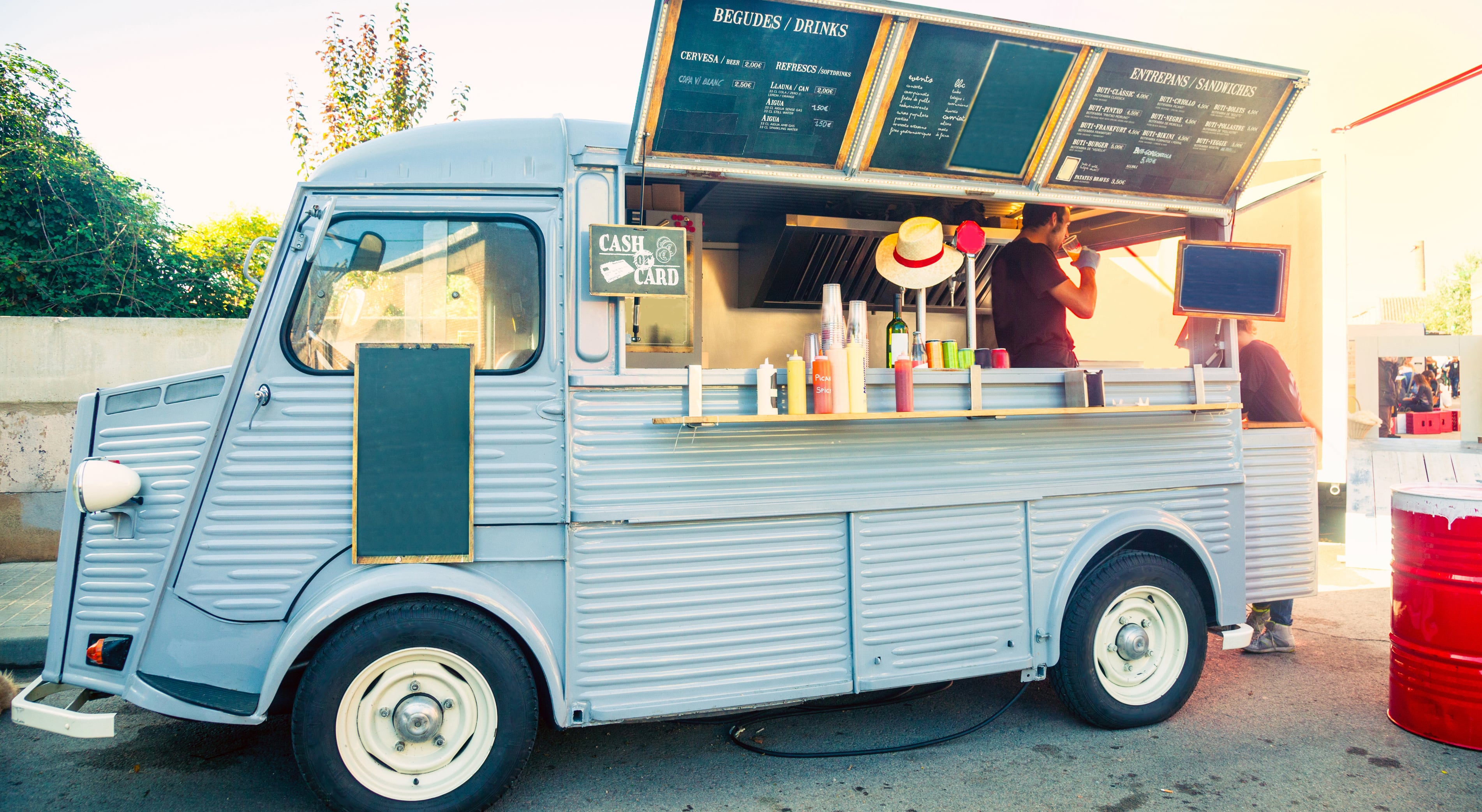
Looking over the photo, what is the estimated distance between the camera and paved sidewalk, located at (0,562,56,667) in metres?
5.20

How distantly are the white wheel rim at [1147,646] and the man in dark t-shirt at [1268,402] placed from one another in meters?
1.44

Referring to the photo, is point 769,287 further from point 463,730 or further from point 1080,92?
point 463,730

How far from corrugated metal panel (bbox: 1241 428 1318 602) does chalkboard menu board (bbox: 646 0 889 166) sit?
116 inches

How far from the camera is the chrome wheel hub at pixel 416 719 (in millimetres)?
3090

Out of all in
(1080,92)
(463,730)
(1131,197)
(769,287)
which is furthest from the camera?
(769,287)

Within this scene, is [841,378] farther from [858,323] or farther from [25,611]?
[25,611]

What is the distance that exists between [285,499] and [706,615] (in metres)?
1.72

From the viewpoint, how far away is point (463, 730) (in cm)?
318

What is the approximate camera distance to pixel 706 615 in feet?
11.1

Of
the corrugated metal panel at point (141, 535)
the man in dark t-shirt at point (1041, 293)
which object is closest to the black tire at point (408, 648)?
the corrugated metal panel at point (141, 535)

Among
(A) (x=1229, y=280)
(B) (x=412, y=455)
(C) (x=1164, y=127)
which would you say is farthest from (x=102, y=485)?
(A) (x=1229, y=280)

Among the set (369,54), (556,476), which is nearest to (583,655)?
(556,476)

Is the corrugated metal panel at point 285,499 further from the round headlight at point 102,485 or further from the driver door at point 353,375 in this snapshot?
the round headlight at point 102,485

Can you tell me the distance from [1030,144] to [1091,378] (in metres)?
1.20
